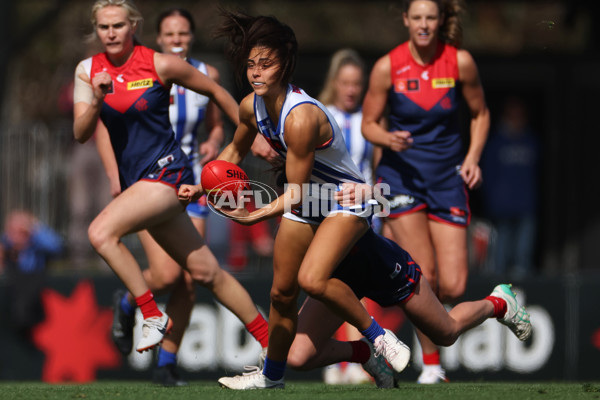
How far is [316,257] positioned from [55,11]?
7.92 m

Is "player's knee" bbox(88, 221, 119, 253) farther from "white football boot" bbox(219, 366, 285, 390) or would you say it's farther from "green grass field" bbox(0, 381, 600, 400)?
"white football boot" bbox(219, 366, 285, 390)

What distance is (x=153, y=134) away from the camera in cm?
708

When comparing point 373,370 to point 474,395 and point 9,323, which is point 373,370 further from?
point 9,323

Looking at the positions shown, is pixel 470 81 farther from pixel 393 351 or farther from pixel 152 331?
pixel 152 331

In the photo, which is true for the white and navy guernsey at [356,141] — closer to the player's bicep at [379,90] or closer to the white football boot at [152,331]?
the player's bicep at [379,90]

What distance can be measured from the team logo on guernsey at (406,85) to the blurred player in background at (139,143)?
115 cm

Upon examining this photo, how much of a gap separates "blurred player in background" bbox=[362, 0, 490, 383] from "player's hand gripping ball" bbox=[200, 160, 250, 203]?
5.59ft

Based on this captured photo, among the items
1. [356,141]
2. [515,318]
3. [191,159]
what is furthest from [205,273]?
[356,141]

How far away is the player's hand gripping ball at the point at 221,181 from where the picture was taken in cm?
598

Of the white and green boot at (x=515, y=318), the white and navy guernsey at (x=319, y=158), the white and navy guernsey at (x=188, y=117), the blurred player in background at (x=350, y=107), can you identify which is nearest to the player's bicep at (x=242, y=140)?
the white and navy guernsey at (x=319, y=158)

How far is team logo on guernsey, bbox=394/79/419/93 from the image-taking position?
760cm

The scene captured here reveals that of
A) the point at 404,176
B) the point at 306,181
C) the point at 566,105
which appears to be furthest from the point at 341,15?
the point at 306,181

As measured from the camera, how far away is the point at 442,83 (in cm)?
759

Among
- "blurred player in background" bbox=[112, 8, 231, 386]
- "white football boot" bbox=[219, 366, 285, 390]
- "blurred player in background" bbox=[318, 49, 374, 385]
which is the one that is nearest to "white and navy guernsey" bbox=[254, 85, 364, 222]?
"white football boot" bbox=[219, 366, 285, 390]
